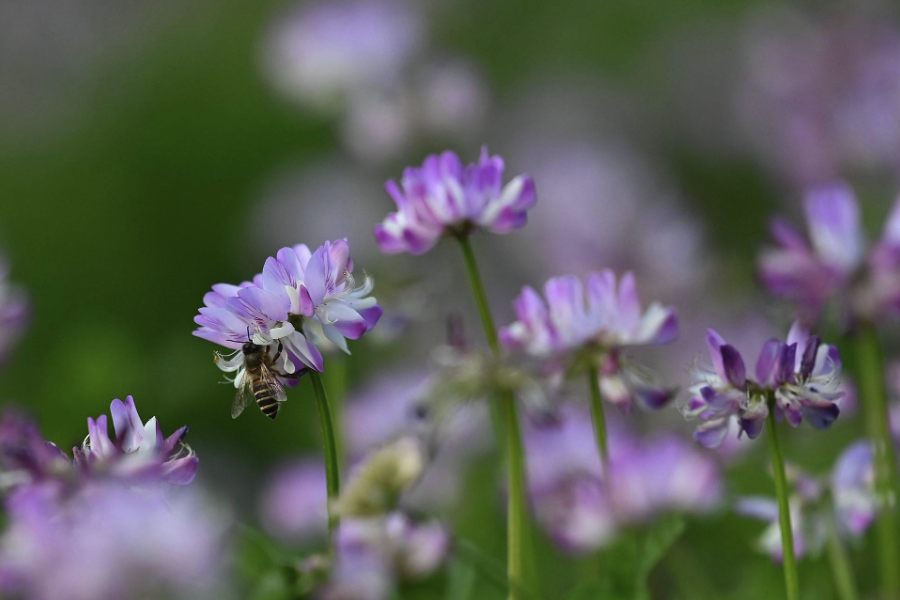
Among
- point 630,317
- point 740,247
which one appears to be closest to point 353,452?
point 630,317

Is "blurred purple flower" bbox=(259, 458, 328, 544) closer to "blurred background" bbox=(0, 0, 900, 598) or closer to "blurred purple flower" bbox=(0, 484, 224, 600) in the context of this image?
"blurred background" bbox=(0, 0, 900, 598)

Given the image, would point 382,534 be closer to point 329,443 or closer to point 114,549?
point 329,443

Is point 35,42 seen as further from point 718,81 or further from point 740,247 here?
point 740,247

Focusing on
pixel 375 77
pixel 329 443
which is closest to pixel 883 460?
pixel 329 443

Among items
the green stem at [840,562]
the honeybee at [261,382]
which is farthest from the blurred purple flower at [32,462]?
the green stem at [840,562]

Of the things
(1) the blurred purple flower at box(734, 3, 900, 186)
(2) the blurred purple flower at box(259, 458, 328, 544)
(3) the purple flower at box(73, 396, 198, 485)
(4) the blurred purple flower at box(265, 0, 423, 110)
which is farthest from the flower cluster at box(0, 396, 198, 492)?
(1) the blurred purple flower at box(734, 3, 900, 186)

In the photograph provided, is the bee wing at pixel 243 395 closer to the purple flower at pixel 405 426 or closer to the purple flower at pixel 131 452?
the purple flower at pixel 131 452
